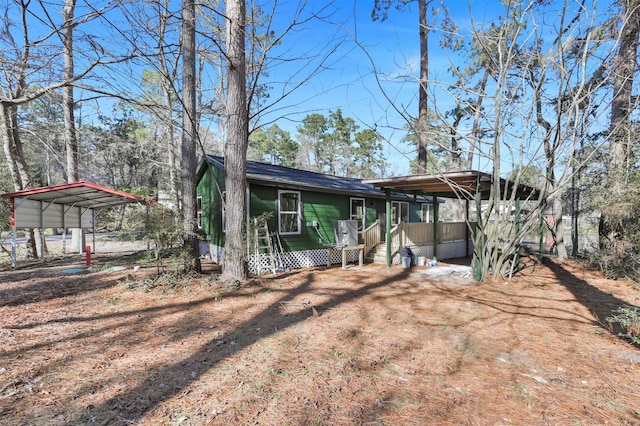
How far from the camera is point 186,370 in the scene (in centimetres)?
311

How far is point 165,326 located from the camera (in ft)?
14.3

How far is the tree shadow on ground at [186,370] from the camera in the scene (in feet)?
7.88

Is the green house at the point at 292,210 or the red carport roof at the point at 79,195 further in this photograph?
the green house at the point at 292,210

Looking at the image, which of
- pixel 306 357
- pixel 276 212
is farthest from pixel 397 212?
pixel 306 357

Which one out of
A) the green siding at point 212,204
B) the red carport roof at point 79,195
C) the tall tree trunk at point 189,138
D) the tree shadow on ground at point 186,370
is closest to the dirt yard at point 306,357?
the tree shadow on ground at point 186,370

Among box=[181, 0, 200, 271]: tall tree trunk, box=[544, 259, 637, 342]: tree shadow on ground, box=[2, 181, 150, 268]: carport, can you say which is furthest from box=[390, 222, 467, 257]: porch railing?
box=[2, 181, 150, 268]: carport

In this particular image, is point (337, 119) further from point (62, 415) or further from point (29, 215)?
point (62, 415)

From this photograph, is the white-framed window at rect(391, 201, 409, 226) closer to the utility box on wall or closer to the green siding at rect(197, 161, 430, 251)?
the green siding at rect(197, 161, 430, 251)

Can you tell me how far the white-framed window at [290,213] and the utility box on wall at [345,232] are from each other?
1.26m

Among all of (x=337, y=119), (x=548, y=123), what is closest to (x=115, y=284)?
(x=548, y=123)

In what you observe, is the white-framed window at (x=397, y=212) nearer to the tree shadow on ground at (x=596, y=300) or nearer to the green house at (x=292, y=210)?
the green house at (x=292, y=210)

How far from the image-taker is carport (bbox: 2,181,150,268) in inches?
311

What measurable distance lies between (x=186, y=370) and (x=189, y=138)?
6361 millimetres

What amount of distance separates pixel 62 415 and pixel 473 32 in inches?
333
